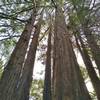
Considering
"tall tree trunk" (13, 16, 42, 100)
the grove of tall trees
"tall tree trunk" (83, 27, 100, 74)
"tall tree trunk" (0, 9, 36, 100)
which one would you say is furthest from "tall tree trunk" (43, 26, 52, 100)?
"tall tree trunk" (83, 27, 100, 74)

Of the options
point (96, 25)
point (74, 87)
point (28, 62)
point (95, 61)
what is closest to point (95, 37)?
point (96, 25)

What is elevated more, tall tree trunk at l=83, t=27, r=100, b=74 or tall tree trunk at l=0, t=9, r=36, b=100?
tall tree trunk at l=83, t=27, r=100, b=74

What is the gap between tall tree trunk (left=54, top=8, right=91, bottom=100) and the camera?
4152mm

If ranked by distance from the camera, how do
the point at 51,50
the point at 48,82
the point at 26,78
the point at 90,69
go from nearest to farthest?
the point at 26,78 < the point at 48,82 < the point at 90,69 < the point at 51,50

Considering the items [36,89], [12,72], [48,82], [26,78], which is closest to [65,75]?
[26,78]

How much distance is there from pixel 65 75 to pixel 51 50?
2.74 m

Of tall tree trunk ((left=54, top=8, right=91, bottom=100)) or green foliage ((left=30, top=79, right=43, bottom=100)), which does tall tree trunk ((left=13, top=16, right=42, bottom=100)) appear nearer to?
tall tree trunk ((left=54, top=8, right=91, bottom=100))

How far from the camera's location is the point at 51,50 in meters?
7.33

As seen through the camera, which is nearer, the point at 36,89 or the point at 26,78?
the point at 26,78

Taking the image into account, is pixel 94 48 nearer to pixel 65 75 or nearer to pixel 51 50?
pixel 51 50

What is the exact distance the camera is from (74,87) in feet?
14.1

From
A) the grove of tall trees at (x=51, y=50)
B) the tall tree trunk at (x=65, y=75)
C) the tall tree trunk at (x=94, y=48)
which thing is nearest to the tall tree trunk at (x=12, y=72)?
the grove of tall trees at (x=51, y=50)

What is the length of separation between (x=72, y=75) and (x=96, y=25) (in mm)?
2683

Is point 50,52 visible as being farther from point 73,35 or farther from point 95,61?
point 95,61
